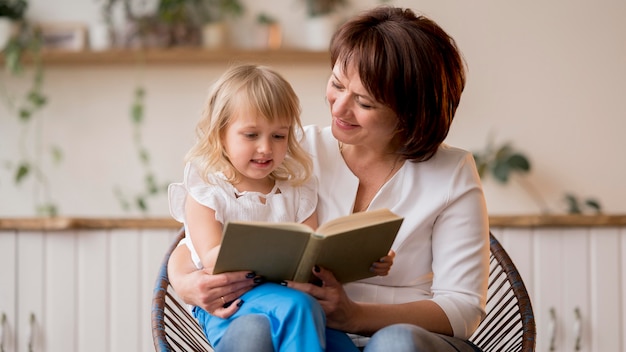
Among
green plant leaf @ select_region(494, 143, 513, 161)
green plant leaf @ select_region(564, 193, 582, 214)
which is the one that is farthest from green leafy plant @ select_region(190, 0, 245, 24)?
green plant leaf @ select_region(564, 193, 582, 214)

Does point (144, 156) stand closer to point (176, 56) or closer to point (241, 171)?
point (176, 56)

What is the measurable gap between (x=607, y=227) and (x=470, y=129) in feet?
2.90

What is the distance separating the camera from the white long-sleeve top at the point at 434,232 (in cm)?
171

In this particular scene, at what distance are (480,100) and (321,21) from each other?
75cm

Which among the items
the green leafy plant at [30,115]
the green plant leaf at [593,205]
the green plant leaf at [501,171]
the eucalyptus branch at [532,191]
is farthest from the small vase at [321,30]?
the green plant leaf at [593,205]

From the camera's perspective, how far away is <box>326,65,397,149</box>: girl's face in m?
1.69

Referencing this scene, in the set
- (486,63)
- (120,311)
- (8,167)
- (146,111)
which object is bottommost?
(120,311)

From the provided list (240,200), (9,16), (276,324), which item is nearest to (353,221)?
(276,324)

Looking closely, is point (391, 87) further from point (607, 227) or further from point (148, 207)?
point (148, 207)

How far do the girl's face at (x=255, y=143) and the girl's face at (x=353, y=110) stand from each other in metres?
0.11

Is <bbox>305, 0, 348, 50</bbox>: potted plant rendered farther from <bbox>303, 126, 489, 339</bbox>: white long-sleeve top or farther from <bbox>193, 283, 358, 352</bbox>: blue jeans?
<bbox>193, 283, 358, 352</bbox>: blue jeans

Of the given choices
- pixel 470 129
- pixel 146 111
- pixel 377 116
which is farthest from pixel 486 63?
pixel 377 116

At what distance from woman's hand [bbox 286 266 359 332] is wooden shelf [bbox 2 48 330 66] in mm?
2017

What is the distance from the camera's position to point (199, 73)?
11.6ft
